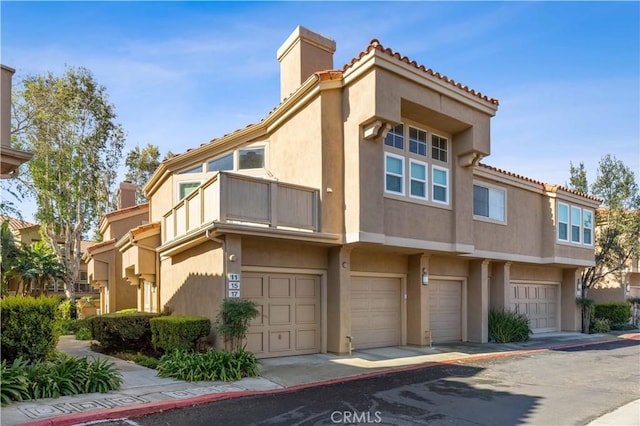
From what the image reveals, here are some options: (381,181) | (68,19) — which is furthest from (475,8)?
(68,19)

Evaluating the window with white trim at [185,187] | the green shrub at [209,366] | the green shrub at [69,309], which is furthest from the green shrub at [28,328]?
the green shrub at [69,309]

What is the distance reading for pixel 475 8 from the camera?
1098 centimetres

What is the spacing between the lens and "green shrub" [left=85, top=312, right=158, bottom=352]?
13758 millimetres

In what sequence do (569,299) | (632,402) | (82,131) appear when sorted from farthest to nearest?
(82,131)
(569,299)
(632,402)

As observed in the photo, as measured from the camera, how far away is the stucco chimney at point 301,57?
1550cm

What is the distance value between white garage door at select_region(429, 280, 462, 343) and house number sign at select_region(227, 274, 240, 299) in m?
7.62

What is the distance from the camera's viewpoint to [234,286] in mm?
11414

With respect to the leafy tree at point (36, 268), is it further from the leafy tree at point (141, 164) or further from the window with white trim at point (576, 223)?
the window with white trim at point (576, 223)

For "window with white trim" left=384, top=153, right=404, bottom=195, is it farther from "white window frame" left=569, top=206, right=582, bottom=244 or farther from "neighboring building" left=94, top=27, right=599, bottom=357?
"white window frame" left=569, top=206, right=582, bottom=244

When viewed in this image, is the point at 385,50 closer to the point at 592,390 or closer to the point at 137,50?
the point at 137,50

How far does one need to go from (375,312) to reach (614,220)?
1939cm

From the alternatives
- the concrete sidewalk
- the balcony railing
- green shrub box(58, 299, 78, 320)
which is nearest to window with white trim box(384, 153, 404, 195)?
the balcony railing

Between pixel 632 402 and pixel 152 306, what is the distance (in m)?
14.7

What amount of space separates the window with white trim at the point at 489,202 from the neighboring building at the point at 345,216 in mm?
68
